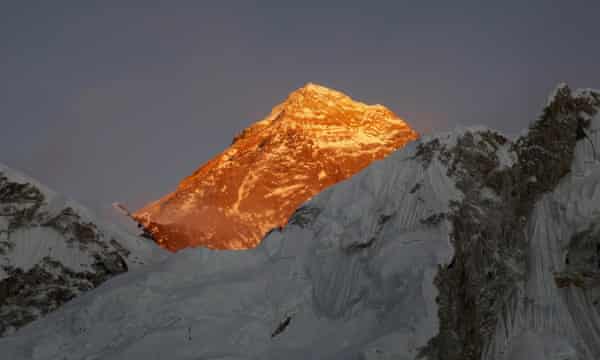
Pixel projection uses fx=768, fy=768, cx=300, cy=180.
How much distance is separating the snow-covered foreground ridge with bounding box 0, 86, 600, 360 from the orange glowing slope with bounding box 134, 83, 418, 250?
1180 inches

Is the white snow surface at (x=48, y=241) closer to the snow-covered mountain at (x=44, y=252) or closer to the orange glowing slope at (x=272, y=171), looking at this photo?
the snow-covered mountain at (x=44, y=252)

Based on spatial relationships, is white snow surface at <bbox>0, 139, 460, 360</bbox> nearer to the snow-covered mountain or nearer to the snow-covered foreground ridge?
the snow-covered foreground ridge

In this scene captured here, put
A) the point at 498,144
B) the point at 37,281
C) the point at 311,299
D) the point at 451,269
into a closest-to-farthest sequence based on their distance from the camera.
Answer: the point at 451,269 < the point at 311,299 < the point at 498,144 < the point at 37,281

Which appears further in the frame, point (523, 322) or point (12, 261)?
point (12, 261)

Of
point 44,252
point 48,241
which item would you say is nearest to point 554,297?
Result: point 44,252

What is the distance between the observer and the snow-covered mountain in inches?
1591

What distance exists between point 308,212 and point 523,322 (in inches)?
455

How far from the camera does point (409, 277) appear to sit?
100 feet

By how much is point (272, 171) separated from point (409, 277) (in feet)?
161

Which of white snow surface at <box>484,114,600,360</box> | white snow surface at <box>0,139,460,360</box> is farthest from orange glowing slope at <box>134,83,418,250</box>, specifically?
white snow surface at <box>484,114,600,360</box>

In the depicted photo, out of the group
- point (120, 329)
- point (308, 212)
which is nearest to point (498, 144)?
point (308, 212)

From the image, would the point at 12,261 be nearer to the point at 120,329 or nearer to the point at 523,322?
the point at 120,329

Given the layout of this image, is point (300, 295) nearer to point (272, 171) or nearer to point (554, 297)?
point (554, 297)

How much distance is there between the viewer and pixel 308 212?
38.0 metres
